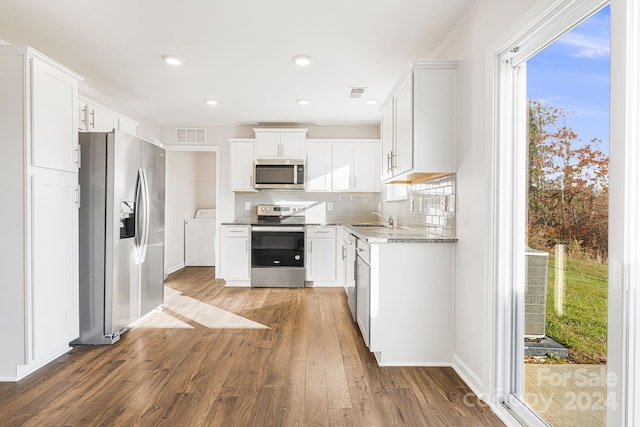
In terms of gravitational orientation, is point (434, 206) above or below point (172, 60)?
below

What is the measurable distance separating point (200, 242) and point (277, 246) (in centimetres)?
231

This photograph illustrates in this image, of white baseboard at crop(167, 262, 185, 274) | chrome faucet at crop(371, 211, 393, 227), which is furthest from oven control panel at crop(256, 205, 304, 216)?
white baseboard at crop(167, 262, 185, 274)

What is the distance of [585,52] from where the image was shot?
4.85ft

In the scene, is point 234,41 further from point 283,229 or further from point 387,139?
point 283,229

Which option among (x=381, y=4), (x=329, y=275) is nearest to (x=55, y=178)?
(x=381, y=4)

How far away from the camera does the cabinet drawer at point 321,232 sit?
5.25 meters

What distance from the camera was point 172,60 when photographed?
3.24 m

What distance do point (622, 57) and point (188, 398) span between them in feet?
8.37

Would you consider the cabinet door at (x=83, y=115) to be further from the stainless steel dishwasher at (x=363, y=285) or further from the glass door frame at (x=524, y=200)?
the glass door frame at (x=524, y=200)

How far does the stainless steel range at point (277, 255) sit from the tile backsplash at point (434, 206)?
180 cm

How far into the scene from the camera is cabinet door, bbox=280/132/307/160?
5.41 meters

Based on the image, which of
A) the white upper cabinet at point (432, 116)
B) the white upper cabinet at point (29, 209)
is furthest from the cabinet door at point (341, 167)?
the white upper cabinet at point (29, 209)

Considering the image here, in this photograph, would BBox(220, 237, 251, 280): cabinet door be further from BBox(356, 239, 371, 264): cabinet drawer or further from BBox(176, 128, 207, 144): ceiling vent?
BBox(356, 239, 371, 264): cabinet drawer

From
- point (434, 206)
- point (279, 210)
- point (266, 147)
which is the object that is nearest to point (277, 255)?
point (279, 210)
